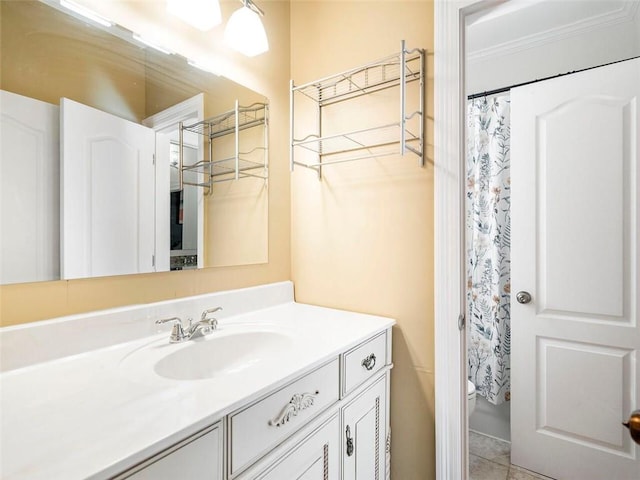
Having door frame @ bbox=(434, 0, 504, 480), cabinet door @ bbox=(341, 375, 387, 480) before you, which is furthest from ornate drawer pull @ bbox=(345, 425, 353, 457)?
door frame @ bbox=(434, 0, 504, 480)

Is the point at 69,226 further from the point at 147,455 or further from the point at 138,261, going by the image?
the point at 147,455

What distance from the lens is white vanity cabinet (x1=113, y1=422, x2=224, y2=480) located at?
0.53 meters

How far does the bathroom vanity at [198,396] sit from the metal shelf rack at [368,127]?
67 centimetres

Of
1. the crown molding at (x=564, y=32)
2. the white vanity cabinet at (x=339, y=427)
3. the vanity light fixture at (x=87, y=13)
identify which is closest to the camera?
the white vanity cabinet at (x=339, y=427)

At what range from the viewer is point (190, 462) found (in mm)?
592

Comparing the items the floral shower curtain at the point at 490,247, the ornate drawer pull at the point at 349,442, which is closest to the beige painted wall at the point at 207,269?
the ornate drawer pull at the point at 349,442

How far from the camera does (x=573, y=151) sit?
1.52 m

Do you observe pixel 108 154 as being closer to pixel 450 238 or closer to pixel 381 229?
pixel 381 229

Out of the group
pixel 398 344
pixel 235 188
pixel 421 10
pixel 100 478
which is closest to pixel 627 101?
pixel 421 10

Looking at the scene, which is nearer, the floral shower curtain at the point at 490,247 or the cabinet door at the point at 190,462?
the cabinet door at the point at 190,462

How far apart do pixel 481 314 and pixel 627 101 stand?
1.21 metres

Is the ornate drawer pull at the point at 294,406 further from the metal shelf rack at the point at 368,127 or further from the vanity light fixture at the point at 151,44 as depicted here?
the vanity light fixture at the point at 151,44

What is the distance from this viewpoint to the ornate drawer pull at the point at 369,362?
1114 mm

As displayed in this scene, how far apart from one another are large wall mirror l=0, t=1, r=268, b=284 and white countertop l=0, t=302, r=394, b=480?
0.83 ft
